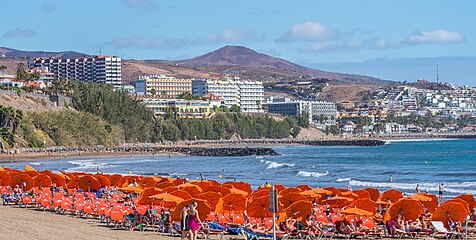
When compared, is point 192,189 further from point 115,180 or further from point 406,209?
point 115,180

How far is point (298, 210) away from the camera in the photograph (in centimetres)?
2558

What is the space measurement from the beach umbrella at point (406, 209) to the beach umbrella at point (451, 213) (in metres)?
0.67

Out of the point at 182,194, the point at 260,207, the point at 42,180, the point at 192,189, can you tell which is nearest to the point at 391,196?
the point at 260,207

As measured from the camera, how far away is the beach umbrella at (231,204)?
27281 mm

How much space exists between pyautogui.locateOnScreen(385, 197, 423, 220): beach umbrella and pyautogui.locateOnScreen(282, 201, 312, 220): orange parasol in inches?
98.1

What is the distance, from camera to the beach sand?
969 inches

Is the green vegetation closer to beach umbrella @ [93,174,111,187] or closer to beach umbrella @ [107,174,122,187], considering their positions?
beach umbrella @ [107,174,122,187]

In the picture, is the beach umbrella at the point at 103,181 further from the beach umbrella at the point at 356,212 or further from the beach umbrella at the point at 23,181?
the beach umbrella at the point at 356,212

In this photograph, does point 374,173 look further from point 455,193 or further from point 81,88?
point 81,88

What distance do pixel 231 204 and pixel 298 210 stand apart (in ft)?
8.47

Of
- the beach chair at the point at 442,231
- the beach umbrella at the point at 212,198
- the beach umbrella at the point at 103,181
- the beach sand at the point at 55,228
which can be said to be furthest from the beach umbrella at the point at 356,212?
the beach umbrella at the point at 103,181

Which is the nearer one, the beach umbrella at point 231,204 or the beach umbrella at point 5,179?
the beach umbrella at point 231,204

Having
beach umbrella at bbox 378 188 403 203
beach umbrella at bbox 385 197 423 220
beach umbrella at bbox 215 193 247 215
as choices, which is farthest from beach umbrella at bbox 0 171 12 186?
beach umbrella at bbox 385 197 423 220

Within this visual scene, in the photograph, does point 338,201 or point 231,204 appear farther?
point 338,201
